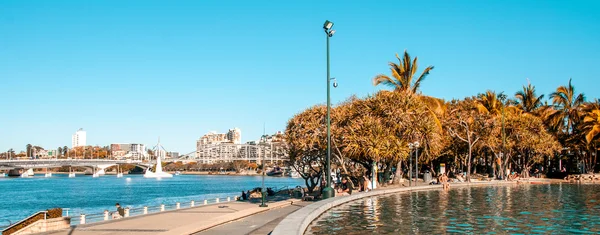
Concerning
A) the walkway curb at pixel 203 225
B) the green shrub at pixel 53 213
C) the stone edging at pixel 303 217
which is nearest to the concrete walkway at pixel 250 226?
the walkway curb at pixel 203 225

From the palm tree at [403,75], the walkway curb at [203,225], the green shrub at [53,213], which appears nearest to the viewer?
the walkway curb at [203,225]

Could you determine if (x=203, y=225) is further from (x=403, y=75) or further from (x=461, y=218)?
(x=403, y=75)

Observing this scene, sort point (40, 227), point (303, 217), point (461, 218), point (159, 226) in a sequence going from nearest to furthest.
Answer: point (303, 217) < point (461, 218) < point (159, 226) < point (40, 227)

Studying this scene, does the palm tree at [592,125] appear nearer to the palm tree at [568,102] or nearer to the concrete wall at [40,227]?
the palm tree at [568,102]

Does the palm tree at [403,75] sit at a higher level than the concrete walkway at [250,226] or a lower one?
higher

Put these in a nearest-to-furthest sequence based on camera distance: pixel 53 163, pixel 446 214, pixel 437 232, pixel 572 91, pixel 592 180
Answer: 1. pixel 437 232
2. pixel 446 214
3. pixel 592 180
4. pixel 572 91
5. pixel 53 163

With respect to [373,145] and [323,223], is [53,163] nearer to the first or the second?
[373,145]

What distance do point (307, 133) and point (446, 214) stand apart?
23.8 metres

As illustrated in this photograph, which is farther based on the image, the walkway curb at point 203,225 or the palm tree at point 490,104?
the palm tree at point 490,104

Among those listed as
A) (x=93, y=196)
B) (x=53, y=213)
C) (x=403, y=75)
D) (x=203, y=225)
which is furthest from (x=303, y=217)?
(x=93, y=196)

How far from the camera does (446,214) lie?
2198 cm

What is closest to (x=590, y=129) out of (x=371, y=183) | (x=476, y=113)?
(x=476, y=113)

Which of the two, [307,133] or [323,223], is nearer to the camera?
[323,223]

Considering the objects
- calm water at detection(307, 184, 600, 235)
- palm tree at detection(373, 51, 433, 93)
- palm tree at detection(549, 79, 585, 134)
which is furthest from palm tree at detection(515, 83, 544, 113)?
calm water at detection(307, 184, 600, 235)
